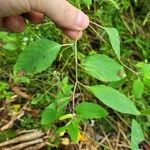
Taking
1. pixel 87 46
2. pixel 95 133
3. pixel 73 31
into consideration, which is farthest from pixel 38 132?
pixel 73 31

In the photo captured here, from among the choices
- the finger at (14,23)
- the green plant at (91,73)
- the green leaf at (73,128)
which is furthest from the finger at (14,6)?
the green leaf at (73,128)

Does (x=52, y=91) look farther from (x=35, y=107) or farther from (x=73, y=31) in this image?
(x=73, y=31)

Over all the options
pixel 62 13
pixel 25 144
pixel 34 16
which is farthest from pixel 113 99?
pixel 25 144

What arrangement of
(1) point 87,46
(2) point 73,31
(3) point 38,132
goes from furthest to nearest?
1. (1) point 87,46
2. (3) point 38,132
3. (2) point 73,31

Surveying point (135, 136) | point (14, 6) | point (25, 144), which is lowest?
point (25, 144)

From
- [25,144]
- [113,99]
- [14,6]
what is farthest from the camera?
[25,144]

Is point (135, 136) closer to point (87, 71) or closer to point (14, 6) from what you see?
point (87, 71)
